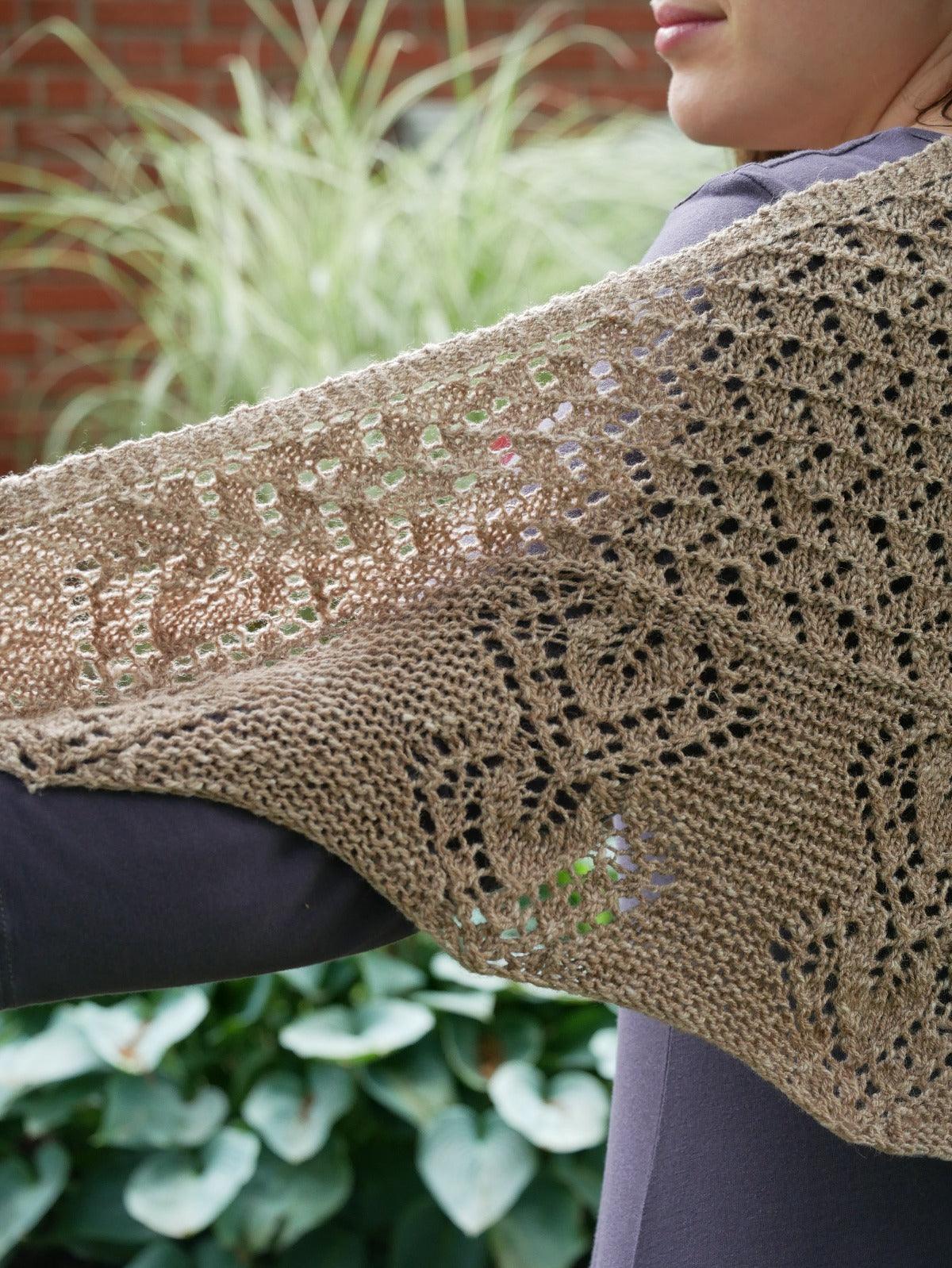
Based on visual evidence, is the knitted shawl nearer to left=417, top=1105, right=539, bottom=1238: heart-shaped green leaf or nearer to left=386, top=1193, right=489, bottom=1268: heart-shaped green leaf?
left=417, top=1105, right=539, bottom=1238: heart-shaped green leaf

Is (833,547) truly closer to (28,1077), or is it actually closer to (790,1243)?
(790,1243)

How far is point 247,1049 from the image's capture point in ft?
6.48

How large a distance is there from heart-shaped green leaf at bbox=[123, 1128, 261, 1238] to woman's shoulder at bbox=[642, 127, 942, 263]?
142 cm

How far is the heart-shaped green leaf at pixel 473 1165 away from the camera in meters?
1.71

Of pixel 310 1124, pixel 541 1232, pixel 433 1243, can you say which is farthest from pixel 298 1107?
pixel 541 1232

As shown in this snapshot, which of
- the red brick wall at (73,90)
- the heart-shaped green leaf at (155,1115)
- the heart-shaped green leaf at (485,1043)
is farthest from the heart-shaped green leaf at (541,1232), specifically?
the red brick wall at (73,90)

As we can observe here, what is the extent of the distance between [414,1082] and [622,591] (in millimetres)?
1368

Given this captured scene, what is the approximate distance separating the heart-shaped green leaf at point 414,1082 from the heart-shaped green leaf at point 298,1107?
0.14ft

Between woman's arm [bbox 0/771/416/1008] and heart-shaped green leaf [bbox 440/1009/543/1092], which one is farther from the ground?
woman's arm [bbox 0/771/416/1008]

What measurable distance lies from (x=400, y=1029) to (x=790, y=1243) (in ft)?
3.56

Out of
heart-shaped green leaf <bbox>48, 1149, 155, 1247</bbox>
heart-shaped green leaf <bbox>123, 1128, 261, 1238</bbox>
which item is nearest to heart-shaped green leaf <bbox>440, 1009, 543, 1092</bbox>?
heart-shaped green leaf <bbox>123, 1128, 261, 1238</bbox>

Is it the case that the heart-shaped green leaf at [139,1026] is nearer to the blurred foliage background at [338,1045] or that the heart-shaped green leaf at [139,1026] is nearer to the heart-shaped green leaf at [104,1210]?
the blurred foliage background at [338,1045]

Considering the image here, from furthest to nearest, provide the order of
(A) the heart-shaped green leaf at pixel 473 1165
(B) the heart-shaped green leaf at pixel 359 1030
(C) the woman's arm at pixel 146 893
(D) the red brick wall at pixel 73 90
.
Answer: (D) the red brick wall at pixel 73 90
(B) the heart-shaped green leaf at pixel 359 1030
(A) the heart-shaped green leaf at pixel 473 1165
(C) the woman's arm at pixel 146 893

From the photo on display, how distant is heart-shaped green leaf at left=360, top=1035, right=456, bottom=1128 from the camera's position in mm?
1829
